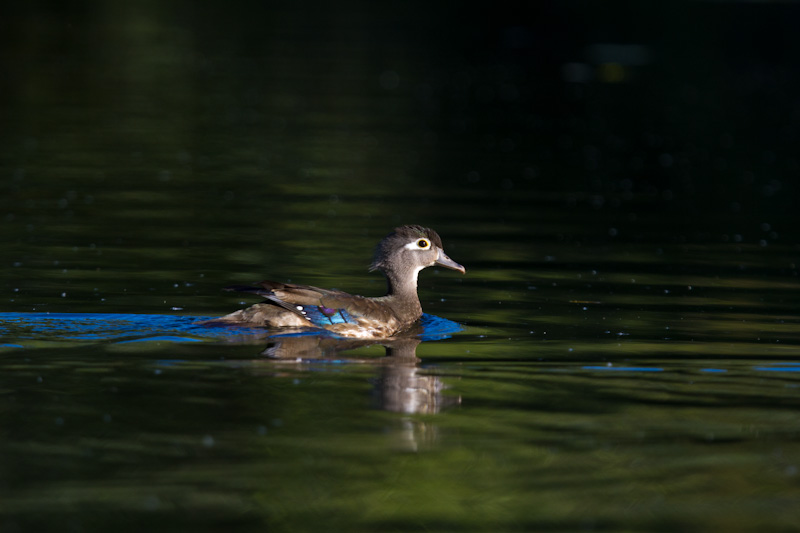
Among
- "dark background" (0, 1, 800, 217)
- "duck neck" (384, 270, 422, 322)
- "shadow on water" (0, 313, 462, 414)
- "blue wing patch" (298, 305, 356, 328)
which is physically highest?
"dark background" (0, 1, 800, 217)

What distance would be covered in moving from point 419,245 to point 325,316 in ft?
5.08

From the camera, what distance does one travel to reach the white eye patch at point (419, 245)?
514 inches

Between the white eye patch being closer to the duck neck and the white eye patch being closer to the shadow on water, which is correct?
the duck neck

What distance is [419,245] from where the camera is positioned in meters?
13.1

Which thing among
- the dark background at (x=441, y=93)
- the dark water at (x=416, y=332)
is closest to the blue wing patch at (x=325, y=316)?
the dark water at (x=416, y=332)

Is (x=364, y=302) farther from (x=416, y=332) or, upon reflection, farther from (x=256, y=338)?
(x=256, y=338)

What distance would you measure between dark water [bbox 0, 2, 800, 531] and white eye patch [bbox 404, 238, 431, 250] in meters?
0.68

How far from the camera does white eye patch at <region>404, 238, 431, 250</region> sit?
13.0 metres

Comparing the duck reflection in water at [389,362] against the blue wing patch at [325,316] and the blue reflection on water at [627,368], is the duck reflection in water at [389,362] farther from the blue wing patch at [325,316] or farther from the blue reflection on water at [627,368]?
the blue reflection on water at [627,368]

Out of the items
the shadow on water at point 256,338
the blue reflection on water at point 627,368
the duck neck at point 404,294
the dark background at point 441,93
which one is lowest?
the blue reflection on water at point 627,368

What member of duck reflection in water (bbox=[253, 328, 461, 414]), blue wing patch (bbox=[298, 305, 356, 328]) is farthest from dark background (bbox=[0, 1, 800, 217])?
duck reflection in water (bbox=[253, 328, 461, 414])

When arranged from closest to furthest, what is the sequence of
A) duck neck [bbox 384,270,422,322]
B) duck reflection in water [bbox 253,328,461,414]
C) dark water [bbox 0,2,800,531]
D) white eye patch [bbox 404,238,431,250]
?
dark water [bbox 0,2,800,531], duck reflection in water [bbox 253,328,461,414], duck neck [bbox 384,270,422,322], white eye patch [bbox 404,238,431,250]

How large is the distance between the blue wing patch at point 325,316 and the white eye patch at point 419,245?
136 cm

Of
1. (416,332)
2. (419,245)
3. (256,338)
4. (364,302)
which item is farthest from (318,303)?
(419,245)
